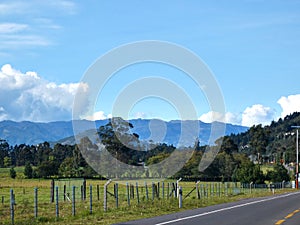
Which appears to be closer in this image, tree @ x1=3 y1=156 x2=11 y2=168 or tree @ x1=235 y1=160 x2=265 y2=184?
tree @ x1=235 y1=160 x2=265 y2=184

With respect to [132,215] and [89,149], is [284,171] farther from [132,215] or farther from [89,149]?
[132,215]

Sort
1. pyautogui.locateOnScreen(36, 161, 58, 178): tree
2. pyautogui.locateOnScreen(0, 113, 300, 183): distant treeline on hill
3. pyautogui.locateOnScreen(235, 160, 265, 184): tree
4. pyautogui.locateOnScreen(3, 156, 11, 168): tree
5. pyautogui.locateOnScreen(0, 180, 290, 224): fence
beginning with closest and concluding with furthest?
pyautogui.locateOnScreen(0, 180, 290, 224): fence
pyautogui.locateOnScreen(0, 113, 300, 183): distant treeline on hill
pyautogui.locateOnScreen(235, 160, 265, 184): tree
pyautogui.locateOnScreen(36, 161, 58, 178): tree
pyautogui.locateOnScreen(3, 156, 11, 168): tree

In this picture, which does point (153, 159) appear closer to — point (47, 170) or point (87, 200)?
point (87, 200)

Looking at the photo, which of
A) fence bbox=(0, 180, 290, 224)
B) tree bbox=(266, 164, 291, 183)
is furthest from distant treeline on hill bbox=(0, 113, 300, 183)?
fence bbox=(0, 180, 290, 224)

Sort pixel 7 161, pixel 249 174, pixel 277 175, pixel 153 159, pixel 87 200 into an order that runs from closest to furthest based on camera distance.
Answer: pixel 87 200, pixel 153 159, pixel 249 174, pixel 277 175, pixel 7 161

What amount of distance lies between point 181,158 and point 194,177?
63.7 feet

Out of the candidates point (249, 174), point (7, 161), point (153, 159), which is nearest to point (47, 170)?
point (249, 174)

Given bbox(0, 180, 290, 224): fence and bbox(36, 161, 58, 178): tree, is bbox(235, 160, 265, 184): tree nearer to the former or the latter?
bbox(0, 180, 290, 224): fence

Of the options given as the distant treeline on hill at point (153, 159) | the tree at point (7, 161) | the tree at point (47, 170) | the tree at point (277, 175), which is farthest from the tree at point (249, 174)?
the tree at point (7, 161)

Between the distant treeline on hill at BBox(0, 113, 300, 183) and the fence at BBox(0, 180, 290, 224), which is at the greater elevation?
the distant treeline on hill at BBox(0, 113, 300, 183)

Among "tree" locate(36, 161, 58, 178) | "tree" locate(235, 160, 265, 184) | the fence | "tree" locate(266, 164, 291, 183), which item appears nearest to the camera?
the fence

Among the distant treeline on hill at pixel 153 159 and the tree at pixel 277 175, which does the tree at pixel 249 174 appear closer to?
the distant treeline on hill at pixel 153 159

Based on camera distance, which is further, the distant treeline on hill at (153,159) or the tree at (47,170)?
the tree at (47,170)

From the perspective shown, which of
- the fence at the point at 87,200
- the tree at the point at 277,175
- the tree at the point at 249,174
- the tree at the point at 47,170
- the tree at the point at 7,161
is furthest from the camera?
the tree at the point at 7,161
